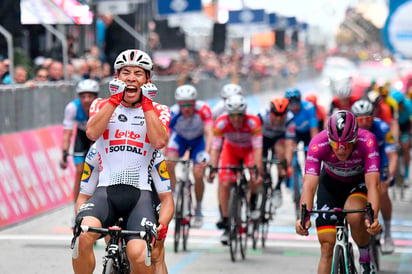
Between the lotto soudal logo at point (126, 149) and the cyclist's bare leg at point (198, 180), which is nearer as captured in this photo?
the lotto soudal logo at point (126, 149)

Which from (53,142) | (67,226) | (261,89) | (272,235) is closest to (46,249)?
(67,226)

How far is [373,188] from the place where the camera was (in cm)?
834

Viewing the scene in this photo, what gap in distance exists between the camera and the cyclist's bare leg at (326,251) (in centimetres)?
813

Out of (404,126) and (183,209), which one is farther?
→ (404,126)

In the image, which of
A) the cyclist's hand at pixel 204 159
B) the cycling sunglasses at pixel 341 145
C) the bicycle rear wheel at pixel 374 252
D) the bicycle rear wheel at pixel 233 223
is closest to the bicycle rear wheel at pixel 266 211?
the bicycle rear wheel at pixel 233 223

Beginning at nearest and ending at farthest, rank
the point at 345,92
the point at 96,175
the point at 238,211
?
the point at 96,175, the point at 238,211, the point at 345,92

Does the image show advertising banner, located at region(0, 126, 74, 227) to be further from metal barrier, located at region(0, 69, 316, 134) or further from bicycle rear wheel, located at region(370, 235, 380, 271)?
bicycle rear wheel, located at region(370, 235, 380, 271)

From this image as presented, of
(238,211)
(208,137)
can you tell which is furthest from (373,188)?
(208,137)

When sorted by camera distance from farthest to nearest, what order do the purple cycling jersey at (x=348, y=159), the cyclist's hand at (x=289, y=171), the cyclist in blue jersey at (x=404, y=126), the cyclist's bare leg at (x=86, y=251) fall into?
the cyclist in blue jersey at (x=404, y=126), the cyclist's hand at (x=289, y=171), the purple cycling jersey at (x=348, y=159), the cyclist's bare leg at (x=86, y=251)

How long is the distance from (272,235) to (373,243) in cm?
314

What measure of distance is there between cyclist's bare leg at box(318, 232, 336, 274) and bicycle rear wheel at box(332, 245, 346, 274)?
0.25 meters

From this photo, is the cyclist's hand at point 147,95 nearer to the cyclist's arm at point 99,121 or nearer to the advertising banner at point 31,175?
the cyclist's arm at point 99,121

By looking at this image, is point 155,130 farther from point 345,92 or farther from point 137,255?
Result: point 345,92

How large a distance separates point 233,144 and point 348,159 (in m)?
4.08
